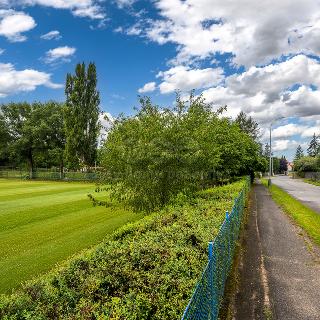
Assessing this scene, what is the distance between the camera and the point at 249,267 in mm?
11516

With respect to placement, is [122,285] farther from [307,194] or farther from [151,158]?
[307,194]

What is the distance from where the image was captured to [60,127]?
8031 centimetres

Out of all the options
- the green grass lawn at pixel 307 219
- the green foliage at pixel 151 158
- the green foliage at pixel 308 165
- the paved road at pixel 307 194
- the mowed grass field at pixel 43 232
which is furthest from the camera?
the green foliage at pixel 308 165

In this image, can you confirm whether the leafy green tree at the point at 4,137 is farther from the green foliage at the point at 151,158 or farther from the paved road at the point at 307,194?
the green foliage at the point at 151,158

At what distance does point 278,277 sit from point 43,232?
39.3 feet

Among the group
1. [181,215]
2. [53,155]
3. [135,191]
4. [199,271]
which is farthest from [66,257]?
[53,155]

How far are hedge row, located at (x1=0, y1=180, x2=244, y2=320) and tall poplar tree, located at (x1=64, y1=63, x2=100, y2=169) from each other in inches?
2329

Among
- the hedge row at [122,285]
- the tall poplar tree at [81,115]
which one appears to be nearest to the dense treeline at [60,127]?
the tall poplar tree at [81,115]

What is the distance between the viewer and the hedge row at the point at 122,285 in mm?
4766

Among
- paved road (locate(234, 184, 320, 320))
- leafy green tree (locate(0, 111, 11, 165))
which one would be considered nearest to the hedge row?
paved road (locate(234, 184, 320, 320))

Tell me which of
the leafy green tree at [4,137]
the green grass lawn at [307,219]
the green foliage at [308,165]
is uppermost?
the leafy green tree at [4,137]

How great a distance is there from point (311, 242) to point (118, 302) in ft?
41.1

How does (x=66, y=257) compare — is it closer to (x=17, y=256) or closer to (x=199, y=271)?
(x=17, y=256)

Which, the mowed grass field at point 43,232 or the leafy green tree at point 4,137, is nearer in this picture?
the mowed grass field at point 43,232
